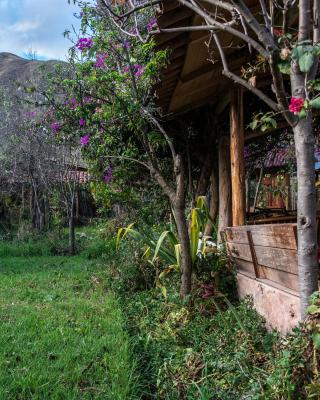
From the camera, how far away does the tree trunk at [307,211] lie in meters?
2.27

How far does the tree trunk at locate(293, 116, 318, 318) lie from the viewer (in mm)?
2273

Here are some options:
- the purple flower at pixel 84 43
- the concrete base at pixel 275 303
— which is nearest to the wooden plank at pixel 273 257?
the concrete base at pixel 275 303

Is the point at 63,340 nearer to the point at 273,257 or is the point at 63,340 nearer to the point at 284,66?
the point at 273,257

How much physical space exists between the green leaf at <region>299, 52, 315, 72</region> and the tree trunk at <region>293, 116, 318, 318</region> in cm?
48

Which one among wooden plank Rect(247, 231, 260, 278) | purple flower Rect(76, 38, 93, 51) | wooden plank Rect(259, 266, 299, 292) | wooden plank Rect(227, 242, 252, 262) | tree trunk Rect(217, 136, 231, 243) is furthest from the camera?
purple flower Rect(76, 38, 93, 51)

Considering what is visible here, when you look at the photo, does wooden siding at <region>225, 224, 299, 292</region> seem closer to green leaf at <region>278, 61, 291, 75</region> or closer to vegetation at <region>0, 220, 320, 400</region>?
vegetation at <region>0, 220, 320, 400</region>

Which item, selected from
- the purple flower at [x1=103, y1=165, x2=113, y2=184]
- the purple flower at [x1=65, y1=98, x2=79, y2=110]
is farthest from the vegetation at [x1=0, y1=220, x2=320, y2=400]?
the purple flower at [x1=65, y1=98, x2=79, y2=110]

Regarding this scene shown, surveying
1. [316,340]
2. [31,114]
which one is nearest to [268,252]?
[316,340]

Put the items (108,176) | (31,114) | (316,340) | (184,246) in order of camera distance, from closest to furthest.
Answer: (316,340)
(184,246)
(108,176)
(31,114)

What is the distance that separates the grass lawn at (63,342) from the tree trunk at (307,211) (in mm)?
1247

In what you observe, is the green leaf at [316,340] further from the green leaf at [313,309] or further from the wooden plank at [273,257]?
the wooden plank at [273,257]

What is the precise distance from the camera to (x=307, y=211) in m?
2.28

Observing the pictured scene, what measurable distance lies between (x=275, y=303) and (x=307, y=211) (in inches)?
48.5

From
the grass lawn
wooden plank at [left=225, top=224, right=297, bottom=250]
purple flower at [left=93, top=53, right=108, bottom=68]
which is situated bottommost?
the grass lawn
